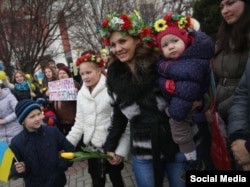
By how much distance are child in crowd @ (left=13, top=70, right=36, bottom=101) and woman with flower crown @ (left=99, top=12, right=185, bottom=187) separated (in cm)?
434

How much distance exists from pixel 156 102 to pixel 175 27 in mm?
612

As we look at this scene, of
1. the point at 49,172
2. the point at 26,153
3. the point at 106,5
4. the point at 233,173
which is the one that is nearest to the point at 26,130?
the point at 26,153

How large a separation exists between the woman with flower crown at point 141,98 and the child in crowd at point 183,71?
0.11m

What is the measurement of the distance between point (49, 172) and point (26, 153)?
1.01ft

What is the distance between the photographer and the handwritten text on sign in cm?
524

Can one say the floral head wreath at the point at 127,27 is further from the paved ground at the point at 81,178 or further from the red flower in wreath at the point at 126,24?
the paved ground at the point at 81,178

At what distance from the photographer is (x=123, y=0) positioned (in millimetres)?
17375

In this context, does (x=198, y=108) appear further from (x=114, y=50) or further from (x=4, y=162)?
(x=4, y=162)

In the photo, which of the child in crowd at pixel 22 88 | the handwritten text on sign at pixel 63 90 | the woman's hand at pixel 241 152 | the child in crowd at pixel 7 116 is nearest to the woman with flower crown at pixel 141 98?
the woman's hand at pixel 241 152

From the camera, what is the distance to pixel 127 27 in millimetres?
2742

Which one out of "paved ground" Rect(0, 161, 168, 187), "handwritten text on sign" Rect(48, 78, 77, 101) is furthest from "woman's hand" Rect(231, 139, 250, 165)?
"handwritten text on sign" Rect(48, 78, 77, 101)

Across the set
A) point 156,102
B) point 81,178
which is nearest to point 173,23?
point 156,102

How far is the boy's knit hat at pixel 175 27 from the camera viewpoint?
8.34 feet

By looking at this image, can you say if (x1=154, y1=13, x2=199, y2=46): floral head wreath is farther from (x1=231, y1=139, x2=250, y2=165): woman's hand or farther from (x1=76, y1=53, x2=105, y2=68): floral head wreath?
(x1=76, y1=53, x2=105, y2=68): floral head wreath
